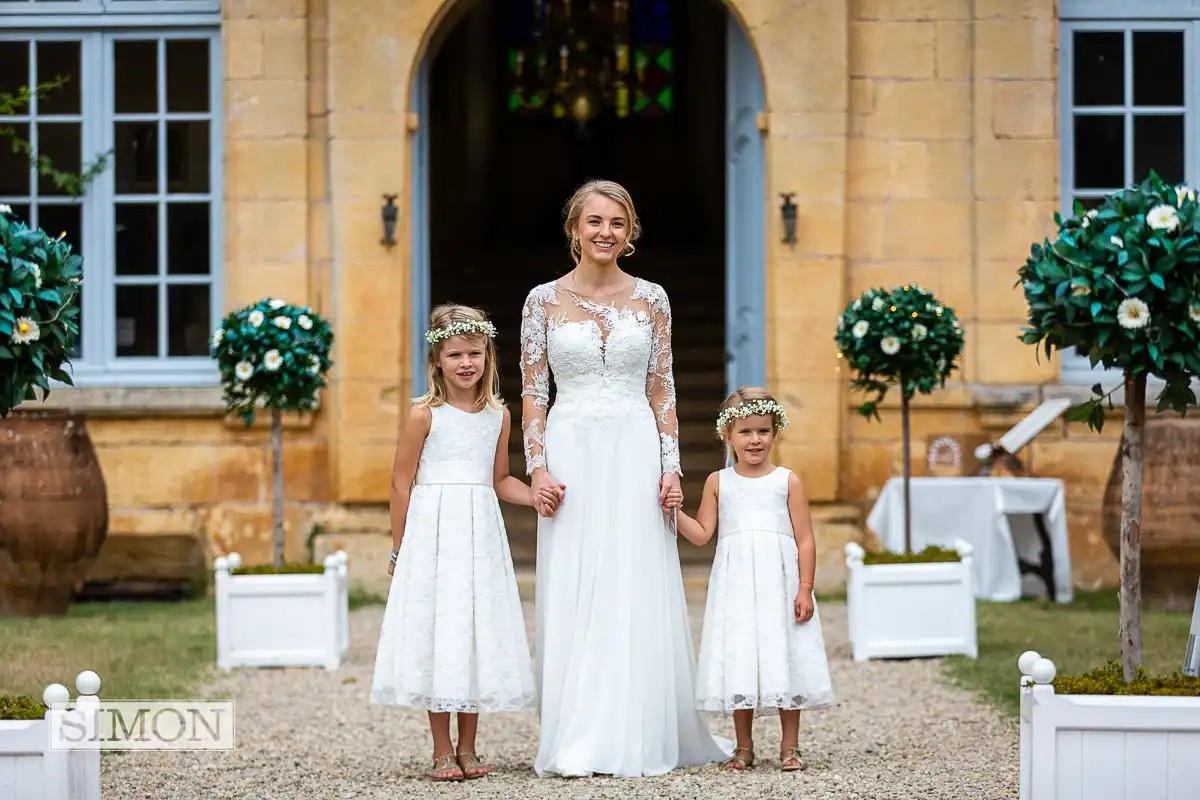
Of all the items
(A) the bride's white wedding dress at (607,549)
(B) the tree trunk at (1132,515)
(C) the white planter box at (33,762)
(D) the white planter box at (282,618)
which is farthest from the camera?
(D) the white planter box at (282,618)

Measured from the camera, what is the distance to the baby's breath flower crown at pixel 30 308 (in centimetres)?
451

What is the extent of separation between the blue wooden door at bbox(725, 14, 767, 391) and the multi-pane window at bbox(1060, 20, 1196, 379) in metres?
1.63

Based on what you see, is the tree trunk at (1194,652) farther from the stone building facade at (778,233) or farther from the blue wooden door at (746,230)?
the blue wooden door at (746,230)

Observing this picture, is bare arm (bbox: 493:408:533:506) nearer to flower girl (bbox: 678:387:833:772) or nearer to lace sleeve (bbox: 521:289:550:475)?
lace sleeve (bbox: 521:289:550:475)

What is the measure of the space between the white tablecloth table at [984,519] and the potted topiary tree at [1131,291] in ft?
14.8

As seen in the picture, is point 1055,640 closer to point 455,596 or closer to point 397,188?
point 455,596

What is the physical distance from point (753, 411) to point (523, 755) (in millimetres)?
1319

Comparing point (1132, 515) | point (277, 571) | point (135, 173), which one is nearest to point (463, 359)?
point (1132, 515)

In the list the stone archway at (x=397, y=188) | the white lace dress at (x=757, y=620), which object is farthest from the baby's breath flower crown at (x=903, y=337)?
the white lace dress at (x=757, y=620)

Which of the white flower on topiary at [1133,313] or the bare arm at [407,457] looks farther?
the bare arm at [407,457]

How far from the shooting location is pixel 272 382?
312 inches

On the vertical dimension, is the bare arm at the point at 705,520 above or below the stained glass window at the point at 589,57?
below

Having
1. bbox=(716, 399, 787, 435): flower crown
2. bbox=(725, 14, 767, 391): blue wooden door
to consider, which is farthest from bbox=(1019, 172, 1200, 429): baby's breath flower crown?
bbox=(725, 14, 767, 391): blue wooden door

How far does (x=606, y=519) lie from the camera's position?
5.23 metres
